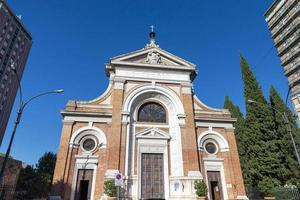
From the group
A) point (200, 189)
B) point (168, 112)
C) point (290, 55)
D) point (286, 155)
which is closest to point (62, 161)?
point (168, 112)

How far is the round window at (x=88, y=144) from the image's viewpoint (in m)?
17.4

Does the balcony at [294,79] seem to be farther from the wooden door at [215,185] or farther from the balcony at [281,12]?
the wooden door at [215,185]

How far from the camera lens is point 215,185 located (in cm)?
1836

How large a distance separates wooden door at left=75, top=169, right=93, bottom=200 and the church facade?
0.07 m

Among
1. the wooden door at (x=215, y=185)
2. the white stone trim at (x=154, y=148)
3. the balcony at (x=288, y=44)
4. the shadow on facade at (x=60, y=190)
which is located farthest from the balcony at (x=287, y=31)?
the shadow on facade at (x=60, y=190)

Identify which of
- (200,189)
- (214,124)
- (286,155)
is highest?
(214,124)

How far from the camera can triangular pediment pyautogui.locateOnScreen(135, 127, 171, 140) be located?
1803 centimetres

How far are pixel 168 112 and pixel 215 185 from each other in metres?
7.61

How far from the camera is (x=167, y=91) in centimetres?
1998

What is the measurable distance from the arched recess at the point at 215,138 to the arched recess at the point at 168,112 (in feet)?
7.33

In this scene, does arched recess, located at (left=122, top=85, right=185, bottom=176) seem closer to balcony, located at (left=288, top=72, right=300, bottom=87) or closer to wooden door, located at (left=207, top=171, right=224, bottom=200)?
wooden door, located at (left=207, top=171, right=224, bottom=200)

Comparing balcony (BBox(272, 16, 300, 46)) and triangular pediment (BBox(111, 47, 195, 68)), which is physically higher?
balcony (BBox(272, 16, 300, 46))

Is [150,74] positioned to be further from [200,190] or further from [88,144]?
[200,190]

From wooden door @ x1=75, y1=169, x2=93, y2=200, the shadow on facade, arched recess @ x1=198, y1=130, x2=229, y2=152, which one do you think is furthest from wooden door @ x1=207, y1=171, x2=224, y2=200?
the shadow on facade
